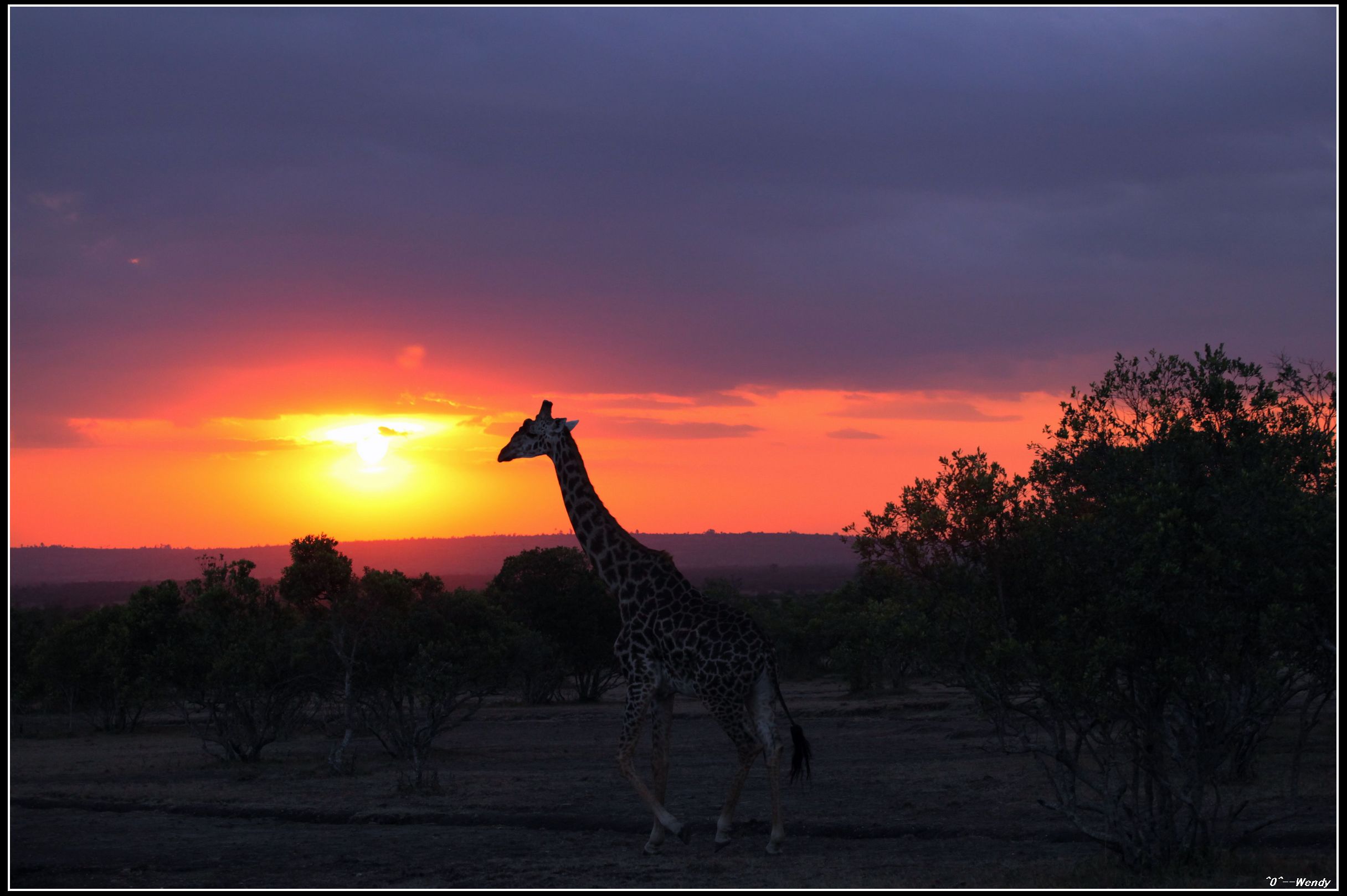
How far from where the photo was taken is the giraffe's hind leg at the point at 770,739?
47.2ft

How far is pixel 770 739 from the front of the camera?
1471 cm

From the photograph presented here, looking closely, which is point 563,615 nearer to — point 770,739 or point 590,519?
point 590,519

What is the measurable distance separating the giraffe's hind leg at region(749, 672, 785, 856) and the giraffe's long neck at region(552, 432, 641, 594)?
8.66 ft

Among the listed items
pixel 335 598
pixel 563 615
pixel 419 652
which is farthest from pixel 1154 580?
pixel 563 615

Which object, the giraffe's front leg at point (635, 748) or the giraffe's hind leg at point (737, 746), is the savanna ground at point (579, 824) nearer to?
the giraffe's hind leg at point (737, 746)

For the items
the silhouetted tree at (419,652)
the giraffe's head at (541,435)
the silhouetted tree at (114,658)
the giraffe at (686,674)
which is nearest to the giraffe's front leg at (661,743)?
the giraffe at (686,674)

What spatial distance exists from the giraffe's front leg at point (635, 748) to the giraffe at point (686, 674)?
0.05 ft

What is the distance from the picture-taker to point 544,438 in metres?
17.3

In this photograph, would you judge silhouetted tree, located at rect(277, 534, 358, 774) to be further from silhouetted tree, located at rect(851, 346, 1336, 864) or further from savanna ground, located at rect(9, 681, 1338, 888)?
silhouetted tree, located at rect(851, 346, 1336, 864)

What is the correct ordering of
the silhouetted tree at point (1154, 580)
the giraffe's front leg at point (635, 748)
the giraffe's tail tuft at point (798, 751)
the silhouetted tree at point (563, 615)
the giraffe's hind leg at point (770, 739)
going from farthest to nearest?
1. the silhouetted tree at point (563, 615)
2. the giraffe's tail tuft at point (798, 751)
3. the giraffe's front leg at point (635, 748)
4. the giraffe's hind leg at point (770, 739)
5. the silhouetted tree at point (1154, 580)

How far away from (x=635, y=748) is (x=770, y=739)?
1.83 meters

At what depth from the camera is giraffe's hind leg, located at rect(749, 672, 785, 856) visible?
47.2 ft

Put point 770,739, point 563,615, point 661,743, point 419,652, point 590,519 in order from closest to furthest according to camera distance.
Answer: point 770,739 → point 661,743 → point 590,519 → point 419,652 → point 563,615

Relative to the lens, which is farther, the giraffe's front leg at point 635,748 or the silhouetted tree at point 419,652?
the silhouetted tree at point 419,652
